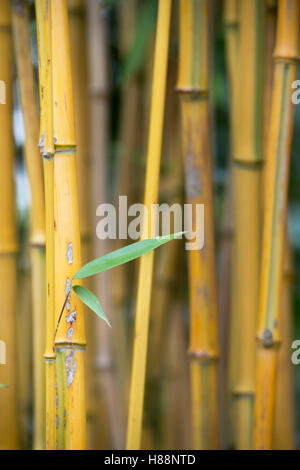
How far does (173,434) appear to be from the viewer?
910 mm

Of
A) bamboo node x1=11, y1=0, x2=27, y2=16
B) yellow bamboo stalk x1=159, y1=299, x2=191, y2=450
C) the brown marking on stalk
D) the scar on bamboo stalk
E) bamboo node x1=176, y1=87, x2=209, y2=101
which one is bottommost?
yellow bamboo stalk x1=159, y1=299, x2=191, y2=450

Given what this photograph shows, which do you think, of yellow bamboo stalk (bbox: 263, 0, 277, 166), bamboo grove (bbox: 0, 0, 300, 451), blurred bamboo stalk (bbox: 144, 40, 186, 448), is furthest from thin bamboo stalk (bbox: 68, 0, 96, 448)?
yellow bamboo stalk (bbox: 263, 0, 277, 166)

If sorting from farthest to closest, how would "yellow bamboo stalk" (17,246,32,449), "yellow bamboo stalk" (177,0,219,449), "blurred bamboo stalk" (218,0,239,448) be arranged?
"yellow bamboo stalk" (17,246,32,449)
"blurred bamboo stalk" (218,0,239,448)
"yellow bamboo stalk" (177,0,219,449)

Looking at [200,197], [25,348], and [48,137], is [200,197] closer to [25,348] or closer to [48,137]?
[48,137]

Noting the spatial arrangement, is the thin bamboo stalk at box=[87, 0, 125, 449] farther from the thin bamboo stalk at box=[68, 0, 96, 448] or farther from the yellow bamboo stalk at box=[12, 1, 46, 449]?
the yellow bamboo stalk at box=[12, 1, 46, 449]

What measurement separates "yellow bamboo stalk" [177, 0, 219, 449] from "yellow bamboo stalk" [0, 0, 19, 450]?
0.17 metres

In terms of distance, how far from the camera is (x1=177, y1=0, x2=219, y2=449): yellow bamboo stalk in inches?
A: 21.2

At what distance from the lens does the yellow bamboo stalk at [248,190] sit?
0.59m

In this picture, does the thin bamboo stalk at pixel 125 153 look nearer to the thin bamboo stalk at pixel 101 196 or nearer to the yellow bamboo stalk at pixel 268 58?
the thin bamboo stalk at pixel 101 196

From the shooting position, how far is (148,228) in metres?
0.49

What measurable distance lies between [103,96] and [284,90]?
358 mm

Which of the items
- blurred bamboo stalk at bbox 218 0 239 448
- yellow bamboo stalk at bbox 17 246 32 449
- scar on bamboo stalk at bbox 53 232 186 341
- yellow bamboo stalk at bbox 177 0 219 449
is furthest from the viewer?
yellow bamboo stalk at bbox 17 246 32 449

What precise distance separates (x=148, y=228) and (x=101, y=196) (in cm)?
34

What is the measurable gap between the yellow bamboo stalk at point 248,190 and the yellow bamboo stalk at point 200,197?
0.15 ft
